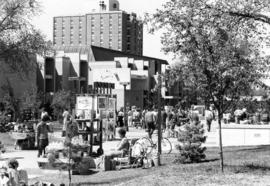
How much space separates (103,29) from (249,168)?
16321 centimetres

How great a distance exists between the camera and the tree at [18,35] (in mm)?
40406

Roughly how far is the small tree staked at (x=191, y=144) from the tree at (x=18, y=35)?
2732 cm

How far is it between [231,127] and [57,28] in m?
165

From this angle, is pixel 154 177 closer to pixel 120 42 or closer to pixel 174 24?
pixel 174 24

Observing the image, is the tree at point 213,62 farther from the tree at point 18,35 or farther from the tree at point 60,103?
the tree at point 60,103

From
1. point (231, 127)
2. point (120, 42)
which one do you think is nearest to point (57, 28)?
point (120, 42)

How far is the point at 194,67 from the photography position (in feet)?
40.4

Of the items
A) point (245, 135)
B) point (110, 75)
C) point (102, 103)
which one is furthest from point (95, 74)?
point (245, 135)

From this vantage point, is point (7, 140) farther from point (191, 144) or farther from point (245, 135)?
→ point (191, 144)

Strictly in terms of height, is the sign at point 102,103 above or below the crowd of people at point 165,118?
above

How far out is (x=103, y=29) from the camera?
6841 inches

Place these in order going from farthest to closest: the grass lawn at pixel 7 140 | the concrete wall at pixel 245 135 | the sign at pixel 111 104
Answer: the sign at pixel 111 104 < the grass lawn at pixel 7 140 < the concrete wall at pixel 245 135

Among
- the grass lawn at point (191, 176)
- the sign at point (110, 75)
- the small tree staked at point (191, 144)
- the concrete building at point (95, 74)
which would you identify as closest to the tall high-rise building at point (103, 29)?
the concrete building at point (95, 74)

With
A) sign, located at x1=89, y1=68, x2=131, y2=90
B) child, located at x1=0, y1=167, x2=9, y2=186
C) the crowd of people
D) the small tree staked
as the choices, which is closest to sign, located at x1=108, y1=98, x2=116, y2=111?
the crowd of people
